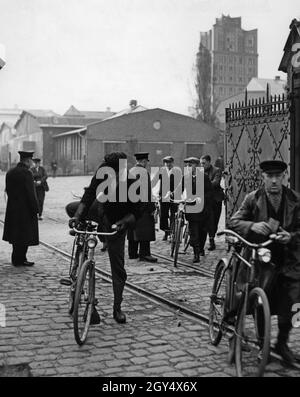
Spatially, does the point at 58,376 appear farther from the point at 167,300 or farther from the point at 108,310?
the point at 167,300

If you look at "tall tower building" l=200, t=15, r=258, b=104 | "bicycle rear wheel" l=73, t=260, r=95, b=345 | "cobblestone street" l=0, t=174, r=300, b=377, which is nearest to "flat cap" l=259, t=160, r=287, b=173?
"cobblestone street" l=0, t=174, r=300, b=377

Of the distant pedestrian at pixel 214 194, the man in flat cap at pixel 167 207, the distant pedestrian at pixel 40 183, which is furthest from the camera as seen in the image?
the distant pedestrian at pixel 40 183

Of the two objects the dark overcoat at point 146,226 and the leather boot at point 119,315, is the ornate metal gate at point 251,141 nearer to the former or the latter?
the dark overcoat at point 146,226

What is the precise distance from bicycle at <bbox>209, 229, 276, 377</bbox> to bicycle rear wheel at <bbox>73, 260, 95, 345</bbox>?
3.94 feet

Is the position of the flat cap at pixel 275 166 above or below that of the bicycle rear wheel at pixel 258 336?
above

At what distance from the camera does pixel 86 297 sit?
5.93 meters

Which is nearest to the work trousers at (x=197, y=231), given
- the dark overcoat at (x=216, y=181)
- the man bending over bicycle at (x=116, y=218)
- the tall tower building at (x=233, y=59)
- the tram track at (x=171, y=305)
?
the dark overcoat at (x=216, y=181)

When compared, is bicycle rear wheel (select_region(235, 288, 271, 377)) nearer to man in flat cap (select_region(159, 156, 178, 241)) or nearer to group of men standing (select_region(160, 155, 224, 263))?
group of men standing (select_region(160, 155, 224, 263))

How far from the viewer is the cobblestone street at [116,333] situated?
189 inches

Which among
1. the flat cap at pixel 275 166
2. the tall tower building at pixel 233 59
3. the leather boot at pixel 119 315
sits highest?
the tall tower building at pixel 233 59

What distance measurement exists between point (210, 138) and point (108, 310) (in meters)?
49.8

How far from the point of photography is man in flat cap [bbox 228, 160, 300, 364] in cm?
500

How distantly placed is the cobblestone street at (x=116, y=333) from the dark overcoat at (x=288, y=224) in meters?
0.85

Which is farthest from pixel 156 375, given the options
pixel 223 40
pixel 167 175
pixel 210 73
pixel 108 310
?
pixel 223 40
